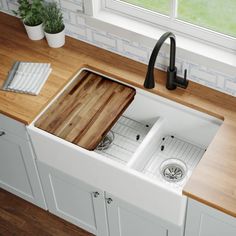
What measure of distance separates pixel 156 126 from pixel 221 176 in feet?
1.80

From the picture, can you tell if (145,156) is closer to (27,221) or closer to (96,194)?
(96,194)

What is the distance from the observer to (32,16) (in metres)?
3.01

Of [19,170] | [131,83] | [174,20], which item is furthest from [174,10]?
[19,170]

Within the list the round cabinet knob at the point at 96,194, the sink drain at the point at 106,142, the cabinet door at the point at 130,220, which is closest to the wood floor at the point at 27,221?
the cabinet door at the point at 130,220

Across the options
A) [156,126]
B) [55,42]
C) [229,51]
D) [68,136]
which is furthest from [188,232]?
[55,42]

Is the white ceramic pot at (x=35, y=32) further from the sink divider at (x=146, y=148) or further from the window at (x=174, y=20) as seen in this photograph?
the sink divider at (x=146, y=148)

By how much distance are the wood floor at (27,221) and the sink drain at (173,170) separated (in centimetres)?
78

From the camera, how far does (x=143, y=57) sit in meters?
2.90

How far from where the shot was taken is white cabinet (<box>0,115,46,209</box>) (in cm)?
281

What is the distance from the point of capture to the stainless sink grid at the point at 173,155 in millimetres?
2771

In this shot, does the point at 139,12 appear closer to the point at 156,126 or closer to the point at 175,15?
the point at 175,15

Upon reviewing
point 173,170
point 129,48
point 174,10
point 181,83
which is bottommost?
point 173,170

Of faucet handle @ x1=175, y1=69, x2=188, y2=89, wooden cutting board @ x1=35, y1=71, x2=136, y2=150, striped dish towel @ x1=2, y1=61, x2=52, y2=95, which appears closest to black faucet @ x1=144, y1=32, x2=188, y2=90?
faucet handle @ x1=175, y1=69, x2=188, y2=89

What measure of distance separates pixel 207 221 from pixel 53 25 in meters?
1.38
